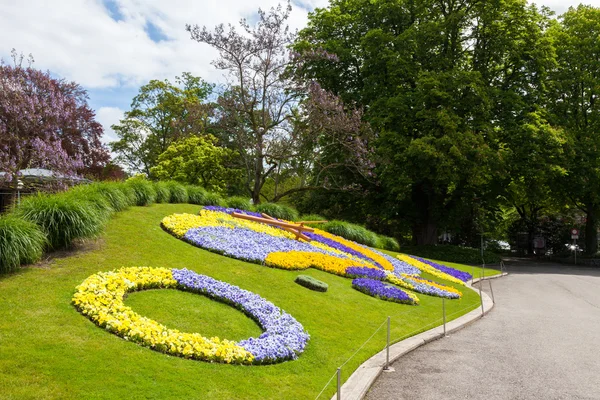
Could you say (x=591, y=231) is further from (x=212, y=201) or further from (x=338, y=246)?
(x=212, y=201)

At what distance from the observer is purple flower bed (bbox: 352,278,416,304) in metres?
12.5

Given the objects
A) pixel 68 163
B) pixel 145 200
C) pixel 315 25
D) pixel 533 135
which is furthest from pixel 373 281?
pixel 315 25

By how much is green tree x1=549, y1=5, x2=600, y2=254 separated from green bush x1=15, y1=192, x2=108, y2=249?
28956mm

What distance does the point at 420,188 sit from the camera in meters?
31.9

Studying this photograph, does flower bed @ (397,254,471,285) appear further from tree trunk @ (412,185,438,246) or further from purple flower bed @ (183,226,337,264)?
tree trunk @ (412,185,438,246)

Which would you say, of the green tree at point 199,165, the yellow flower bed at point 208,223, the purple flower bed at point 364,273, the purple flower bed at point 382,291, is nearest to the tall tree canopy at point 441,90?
the green tree at point 199,165

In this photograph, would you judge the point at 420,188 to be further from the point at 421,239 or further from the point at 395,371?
the point at 395,371

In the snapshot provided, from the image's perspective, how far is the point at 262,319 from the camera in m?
8.39

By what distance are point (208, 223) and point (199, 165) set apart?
11053mm

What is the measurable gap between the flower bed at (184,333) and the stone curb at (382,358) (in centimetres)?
100

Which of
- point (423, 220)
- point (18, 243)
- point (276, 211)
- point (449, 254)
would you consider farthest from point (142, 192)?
point (423, 220)

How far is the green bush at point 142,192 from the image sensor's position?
1566 centimetres

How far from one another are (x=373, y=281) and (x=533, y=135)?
61.6 feet

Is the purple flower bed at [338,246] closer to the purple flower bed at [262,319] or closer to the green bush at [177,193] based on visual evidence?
the green bush at [177,193]
